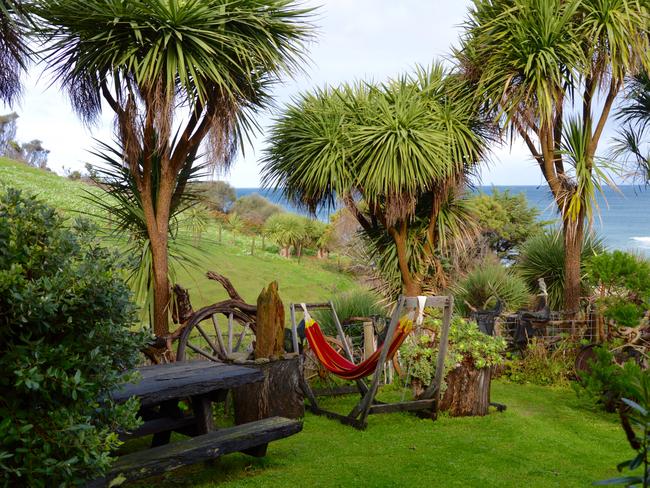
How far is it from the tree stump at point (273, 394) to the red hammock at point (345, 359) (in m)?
A: 0.28

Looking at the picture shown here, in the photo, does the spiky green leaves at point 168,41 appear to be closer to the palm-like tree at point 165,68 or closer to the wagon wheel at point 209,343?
the palm-like tree at point 165,68

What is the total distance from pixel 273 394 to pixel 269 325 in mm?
621

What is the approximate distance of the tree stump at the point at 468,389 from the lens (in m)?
5.76

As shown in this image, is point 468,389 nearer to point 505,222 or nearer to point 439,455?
point 439,455

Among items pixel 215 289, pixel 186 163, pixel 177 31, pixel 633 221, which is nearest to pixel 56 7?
pixel 177 31

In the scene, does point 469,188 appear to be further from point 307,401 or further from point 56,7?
point 56,7

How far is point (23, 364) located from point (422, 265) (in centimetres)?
828

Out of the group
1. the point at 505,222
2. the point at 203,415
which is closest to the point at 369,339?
the point at 203,415

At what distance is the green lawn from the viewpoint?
4.04 meters

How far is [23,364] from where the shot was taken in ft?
7.83

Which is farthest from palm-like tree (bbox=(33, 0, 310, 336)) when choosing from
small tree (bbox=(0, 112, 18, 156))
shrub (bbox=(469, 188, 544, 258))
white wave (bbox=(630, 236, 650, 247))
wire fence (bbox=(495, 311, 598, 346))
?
white wave (bbox=(630, 236, 650, 247))

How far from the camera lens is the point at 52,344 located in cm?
262

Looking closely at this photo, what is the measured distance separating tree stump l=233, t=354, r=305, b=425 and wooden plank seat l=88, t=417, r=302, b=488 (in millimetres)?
953

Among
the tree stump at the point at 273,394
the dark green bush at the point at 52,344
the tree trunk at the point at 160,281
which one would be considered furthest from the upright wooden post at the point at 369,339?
the dark green bush at the point at 52,344
